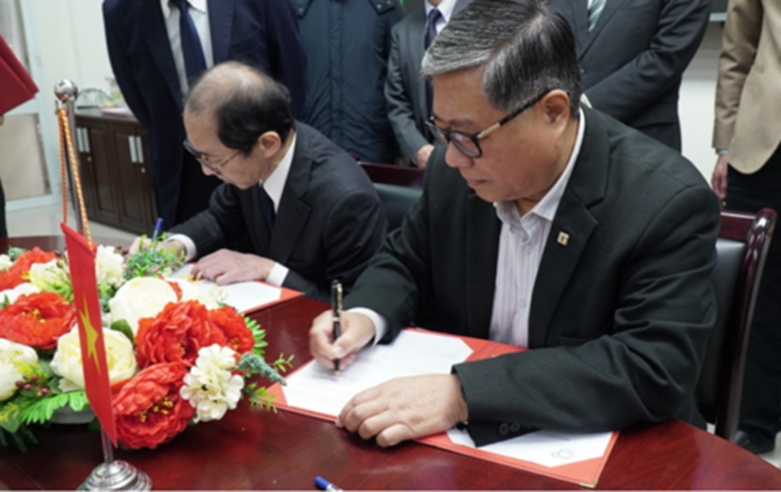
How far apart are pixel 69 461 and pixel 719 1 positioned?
10.6 ft

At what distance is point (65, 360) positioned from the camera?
87cm

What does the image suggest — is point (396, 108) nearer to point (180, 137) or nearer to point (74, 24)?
point (180, 137)

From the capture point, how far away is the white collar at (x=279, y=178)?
1866 mm

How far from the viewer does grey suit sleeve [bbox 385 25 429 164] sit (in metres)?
2.83

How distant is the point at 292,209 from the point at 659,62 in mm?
1337

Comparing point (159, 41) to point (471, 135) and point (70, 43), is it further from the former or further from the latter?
point (70, 43)

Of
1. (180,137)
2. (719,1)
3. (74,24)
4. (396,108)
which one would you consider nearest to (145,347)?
(180,137)

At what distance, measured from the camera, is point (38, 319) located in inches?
38.9

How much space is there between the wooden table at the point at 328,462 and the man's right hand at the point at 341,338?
0.15 metres

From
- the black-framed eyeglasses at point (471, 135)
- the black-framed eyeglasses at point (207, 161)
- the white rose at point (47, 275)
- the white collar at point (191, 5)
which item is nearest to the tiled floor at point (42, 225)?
the white collar at point (191, 5)

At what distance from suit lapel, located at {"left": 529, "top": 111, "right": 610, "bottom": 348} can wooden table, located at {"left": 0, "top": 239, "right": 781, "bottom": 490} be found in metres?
0.29

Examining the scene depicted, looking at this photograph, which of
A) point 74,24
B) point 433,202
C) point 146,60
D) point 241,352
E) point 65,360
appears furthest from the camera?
point 74,24

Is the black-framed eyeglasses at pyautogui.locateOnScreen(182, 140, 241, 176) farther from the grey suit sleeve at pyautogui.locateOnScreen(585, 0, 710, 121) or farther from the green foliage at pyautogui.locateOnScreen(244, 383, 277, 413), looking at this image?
the grey suit sleeve at pyautogui.locateOnScreen(585, 0, 710, 121)

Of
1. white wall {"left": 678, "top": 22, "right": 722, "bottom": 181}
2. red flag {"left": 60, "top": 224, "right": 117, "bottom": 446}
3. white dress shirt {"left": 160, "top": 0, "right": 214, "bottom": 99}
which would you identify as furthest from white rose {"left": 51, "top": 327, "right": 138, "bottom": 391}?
white wall {"left": 678, "top": 22, "right": 722, "bottom": 181}
